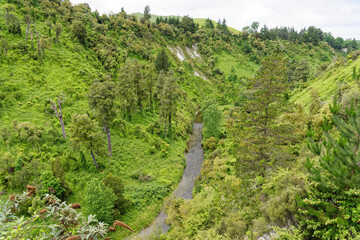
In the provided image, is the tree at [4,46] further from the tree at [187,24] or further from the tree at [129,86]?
the tree at [187,24]

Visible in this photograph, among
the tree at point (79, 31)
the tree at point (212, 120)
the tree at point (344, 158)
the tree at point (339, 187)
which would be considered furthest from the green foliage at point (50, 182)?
the tree at point (79, 31)

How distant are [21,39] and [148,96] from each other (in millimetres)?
33658

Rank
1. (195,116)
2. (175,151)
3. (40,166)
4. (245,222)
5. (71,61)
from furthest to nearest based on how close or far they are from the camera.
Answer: (195,116) < (71,61) < (175,151) < (40,166) < (245,222)

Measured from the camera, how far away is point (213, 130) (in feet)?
128

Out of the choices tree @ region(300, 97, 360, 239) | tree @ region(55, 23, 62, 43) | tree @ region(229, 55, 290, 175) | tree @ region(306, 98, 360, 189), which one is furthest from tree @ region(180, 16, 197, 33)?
tree @ region(306, 98, 360, 189)

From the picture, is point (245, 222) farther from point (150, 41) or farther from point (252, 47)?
point (252, 47)

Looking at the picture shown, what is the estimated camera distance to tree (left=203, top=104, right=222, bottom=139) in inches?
1478

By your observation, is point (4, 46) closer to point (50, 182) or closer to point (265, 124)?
point (50, 182)

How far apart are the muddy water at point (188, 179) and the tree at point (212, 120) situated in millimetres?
4431

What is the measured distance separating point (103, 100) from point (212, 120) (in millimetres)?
21408

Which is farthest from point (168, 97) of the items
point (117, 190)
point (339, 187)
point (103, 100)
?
point (339, 187)

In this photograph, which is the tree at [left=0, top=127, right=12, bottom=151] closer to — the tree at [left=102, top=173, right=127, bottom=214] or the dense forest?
the dense forest

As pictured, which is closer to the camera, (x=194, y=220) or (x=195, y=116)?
(x=194, y=220)

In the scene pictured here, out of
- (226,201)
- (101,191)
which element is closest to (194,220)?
(226,201)
